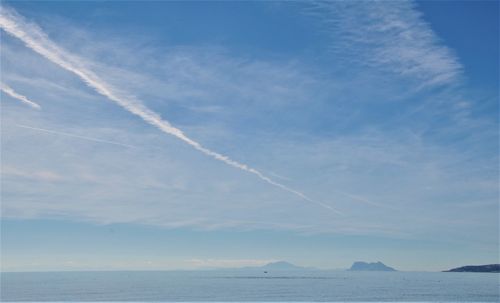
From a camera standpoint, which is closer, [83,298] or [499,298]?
[499,298]

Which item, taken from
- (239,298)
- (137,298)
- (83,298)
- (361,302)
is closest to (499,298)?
(361,302)

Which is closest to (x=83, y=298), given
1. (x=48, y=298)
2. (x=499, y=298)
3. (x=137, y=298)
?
(x=48, y=298)

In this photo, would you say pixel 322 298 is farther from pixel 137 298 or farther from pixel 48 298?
pixel 48 298

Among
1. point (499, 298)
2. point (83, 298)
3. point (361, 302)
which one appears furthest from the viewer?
point (83, 298)

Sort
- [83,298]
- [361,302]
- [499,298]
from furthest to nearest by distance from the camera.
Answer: [83,298] < [499,298] < [361,302]

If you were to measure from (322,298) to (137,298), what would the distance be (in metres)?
31.7

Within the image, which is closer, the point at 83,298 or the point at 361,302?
the point at 361,302

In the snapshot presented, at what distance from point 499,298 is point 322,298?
2921 cm

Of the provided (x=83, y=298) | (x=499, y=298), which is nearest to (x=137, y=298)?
(x=83, y=298)

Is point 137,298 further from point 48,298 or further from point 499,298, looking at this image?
Answer: point 499,298

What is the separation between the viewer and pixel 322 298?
77.6 meters

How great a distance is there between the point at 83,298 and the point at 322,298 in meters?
44.3

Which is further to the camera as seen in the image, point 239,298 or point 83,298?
point 83,298

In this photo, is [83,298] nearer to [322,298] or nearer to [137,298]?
[137,298]
